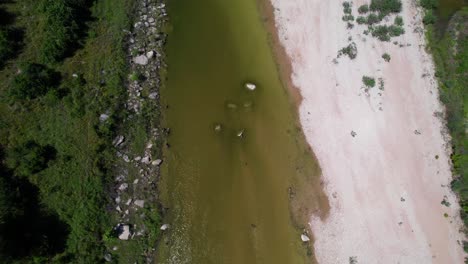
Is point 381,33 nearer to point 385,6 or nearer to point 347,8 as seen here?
point 385,6

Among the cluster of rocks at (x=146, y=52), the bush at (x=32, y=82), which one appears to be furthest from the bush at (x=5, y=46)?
the cluster of rocks at (x=146, y=52)

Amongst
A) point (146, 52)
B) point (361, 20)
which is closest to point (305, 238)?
point (146, 52)

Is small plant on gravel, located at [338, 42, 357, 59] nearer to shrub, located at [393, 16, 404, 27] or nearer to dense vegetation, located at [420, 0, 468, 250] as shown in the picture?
shrub, located at [393, 16, 404, 27]

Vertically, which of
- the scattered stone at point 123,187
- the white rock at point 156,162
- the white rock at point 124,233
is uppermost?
the white rock at point 156,162

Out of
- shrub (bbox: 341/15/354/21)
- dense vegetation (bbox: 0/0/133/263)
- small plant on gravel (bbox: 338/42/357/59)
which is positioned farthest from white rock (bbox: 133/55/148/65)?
shrub (bbox: 341/15/354/21)

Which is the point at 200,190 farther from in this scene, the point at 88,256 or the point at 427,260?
the point at 427,260

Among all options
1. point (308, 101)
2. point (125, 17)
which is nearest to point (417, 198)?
point (308, 101)

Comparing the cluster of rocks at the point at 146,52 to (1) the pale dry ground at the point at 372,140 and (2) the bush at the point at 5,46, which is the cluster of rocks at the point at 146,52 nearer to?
(2) the bush at the point at 5,46
